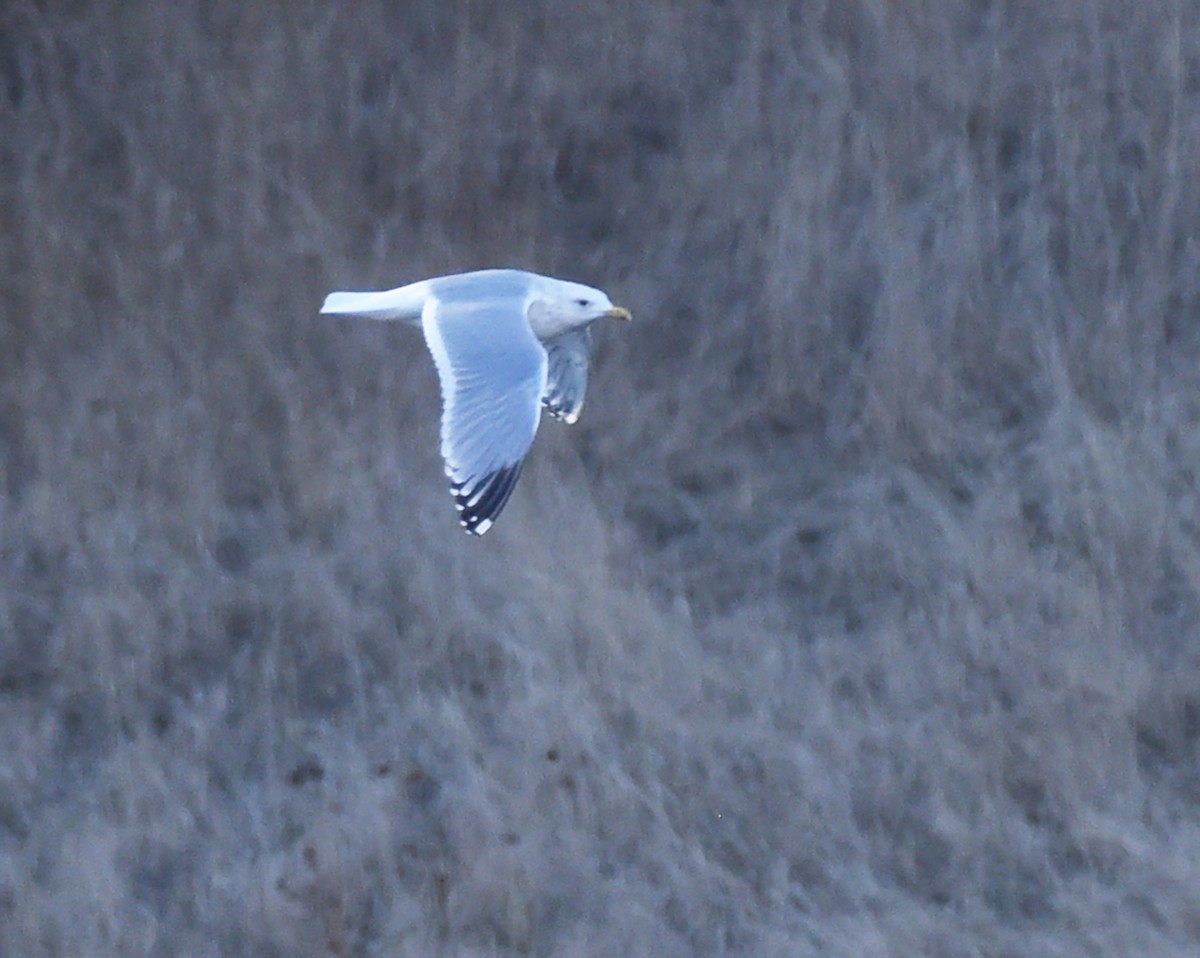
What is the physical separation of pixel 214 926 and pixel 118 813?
0.47 metres

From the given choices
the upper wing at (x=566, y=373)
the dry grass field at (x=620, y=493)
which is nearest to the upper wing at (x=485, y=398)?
the upper wing at (x=566, y=373)

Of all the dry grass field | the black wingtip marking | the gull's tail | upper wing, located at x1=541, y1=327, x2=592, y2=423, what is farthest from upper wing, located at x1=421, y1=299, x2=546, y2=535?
the dry grass field

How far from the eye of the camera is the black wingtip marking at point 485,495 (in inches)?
174

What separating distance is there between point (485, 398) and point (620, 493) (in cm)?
208

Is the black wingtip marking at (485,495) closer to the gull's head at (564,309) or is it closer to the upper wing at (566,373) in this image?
the gull's head at (564,309)

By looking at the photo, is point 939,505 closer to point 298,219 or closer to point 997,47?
point 997,47

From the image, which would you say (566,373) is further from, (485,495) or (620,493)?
(620,493)

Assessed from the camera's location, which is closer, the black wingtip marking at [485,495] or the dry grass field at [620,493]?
the black wingtip marking at [485,495]

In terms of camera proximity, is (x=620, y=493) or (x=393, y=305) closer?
(x=393, y=305)

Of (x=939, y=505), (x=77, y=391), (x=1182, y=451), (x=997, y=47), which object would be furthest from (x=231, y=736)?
(x=997, y=47)

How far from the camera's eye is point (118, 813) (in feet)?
19.6

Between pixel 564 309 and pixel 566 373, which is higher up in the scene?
pixel 564 309

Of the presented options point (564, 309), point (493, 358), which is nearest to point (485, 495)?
point (493, 358)

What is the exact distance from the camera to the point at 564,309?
16.3 ft
